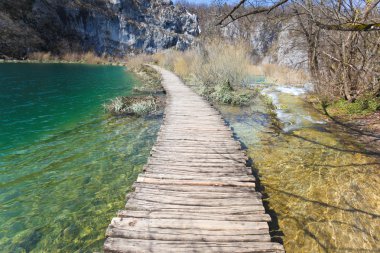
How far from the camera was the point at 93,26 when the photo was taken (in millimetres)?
62875

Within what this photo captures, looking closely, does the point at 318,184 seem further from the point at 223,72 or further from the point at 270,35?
the point at 223,72

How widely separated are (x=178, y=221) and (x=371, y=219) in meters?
2.73

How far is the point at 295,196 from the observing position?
4.01 meters

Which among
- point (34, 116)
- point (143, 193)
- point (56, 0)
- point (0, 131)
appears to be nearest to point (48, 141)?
point (0, 131)

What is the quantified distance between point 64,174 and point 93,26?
67.5 meters

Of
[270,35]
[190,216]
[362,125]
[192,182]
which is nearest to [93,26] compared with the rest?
[270,35]

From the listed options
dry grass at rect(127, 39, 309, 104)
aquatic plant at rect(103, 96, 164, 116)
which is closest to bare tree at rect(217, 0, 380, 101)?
dry grass at rect(127, 39, 309, 104)

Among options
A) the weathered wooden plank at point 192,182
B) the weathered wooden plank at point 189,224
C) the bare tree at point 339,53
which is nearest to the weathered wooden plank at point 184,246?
the weathered wooden plank at point 189,224

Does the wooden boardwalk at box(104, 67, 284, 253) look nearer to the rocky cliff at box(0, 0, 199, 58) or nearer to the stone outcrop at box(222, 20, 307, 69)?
the stone outcrop at box(222, 20, 307, 69)

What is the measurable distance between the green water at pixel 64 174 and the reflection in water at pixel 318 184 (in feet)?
8.38

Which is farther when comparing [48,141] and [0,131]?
[0,131]

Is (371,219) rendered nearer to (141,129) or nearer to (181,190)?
(181,190)

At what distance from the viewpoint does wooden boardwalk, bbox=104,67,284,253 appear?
2512 mm

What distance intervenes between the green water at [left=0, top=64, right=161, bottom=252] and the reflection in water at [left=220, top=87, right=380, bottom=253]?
2.55 metres
